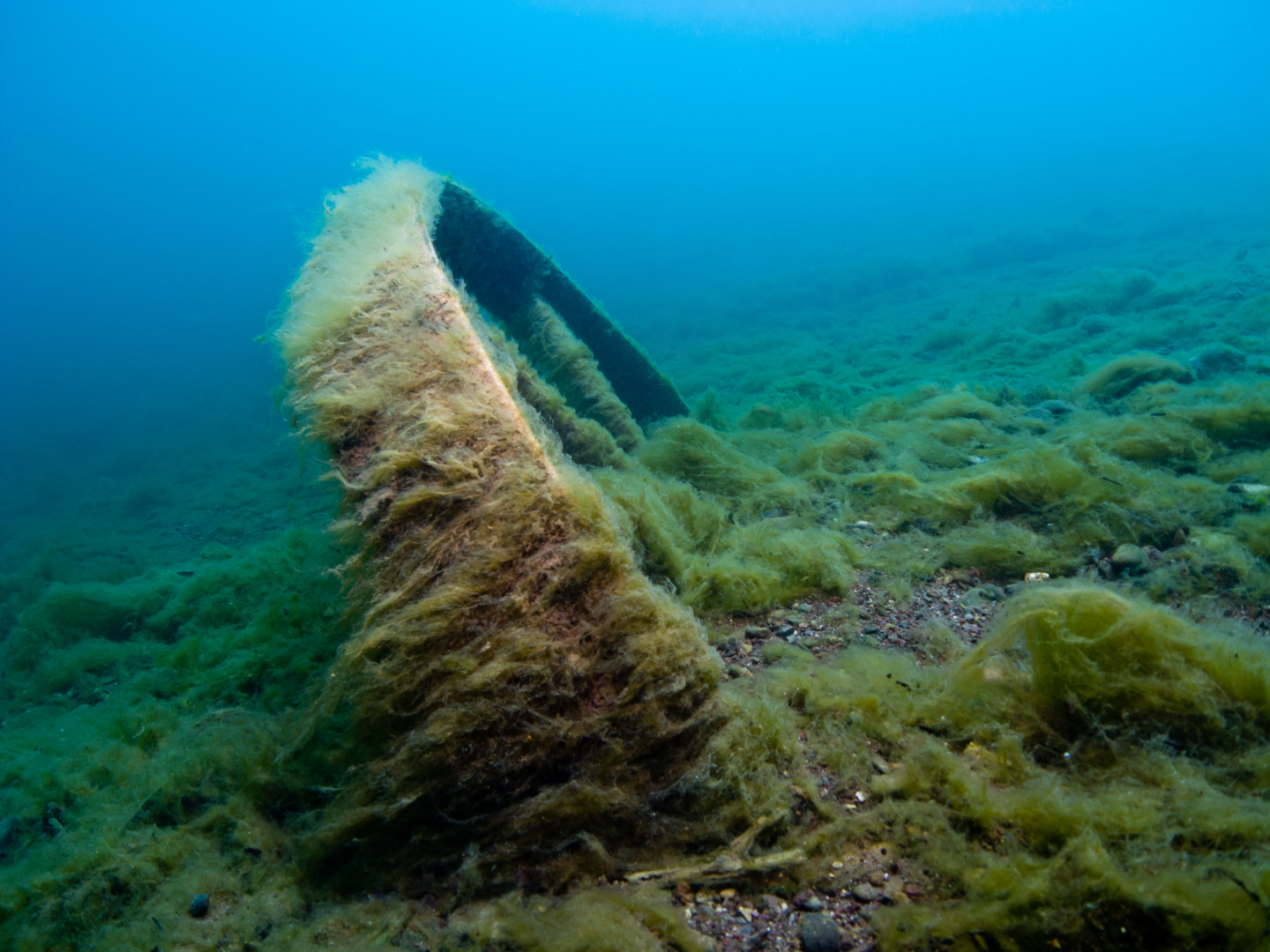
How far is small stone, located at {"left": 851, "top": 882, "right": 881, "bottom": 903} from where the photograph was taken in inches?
67.7

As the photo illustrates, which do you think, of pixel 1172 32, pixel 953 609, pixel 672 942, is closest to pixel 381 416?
pixel 672 942

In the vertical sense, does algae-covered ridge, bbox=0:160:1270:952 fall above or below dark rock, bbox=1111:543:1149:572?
above

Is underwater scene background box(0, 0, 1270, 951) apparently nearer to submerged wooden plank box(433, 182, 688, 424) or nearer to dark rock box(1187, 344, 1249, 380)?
dark rock box(1187, 344, 1249, 380)

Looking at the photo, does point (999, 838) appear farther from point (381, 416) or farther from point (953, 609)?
point (381, 416)

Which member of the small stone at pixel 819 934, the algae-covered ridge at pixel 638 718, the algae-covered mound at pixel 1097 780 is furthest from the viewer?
the algae-covered ridge at pixel 638 718

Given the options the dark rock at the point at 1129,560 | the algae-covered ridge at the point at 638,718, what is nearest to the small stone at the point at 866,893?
the algae-covered ridge at the point at 638,718

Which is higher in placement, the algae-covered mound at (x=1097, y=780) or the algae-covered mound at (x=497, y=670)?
the algae-covered mound at (x=497, y=670)

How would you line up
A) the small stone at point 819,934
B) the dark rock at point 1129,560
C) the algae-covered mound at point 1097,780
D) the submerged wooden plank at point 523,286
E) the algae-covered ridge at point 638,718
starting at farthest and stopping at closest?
the submerged wooden plank at point 523,286 < the dark rock at point 1129,560 < the algae-covered ridge at point 638,718 < the small stone at point 819,934 < the algae-covered mound at point 1097,780

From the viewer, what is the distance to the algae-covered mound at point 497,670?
1913 millimetres

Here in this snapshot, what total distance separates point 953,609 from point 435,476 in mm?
3062

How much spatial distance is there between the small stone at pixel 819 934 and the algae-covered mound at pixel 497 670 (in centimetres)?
56

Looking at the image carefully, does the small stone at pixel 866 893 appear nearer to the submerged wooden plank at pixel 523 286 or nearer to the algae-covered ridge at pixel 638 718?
the algae-covered ridge at pixel 638 718

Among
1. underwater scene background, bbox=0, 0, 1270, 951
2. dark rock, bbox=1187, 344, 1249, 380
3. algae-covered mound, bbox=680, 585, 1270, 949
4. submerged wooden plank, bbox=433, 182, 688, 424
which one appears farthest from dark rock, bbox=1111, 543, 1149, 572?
dark rock, bbox=1187, 344, 1249, 380

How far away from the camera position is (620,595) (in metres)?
2.07
